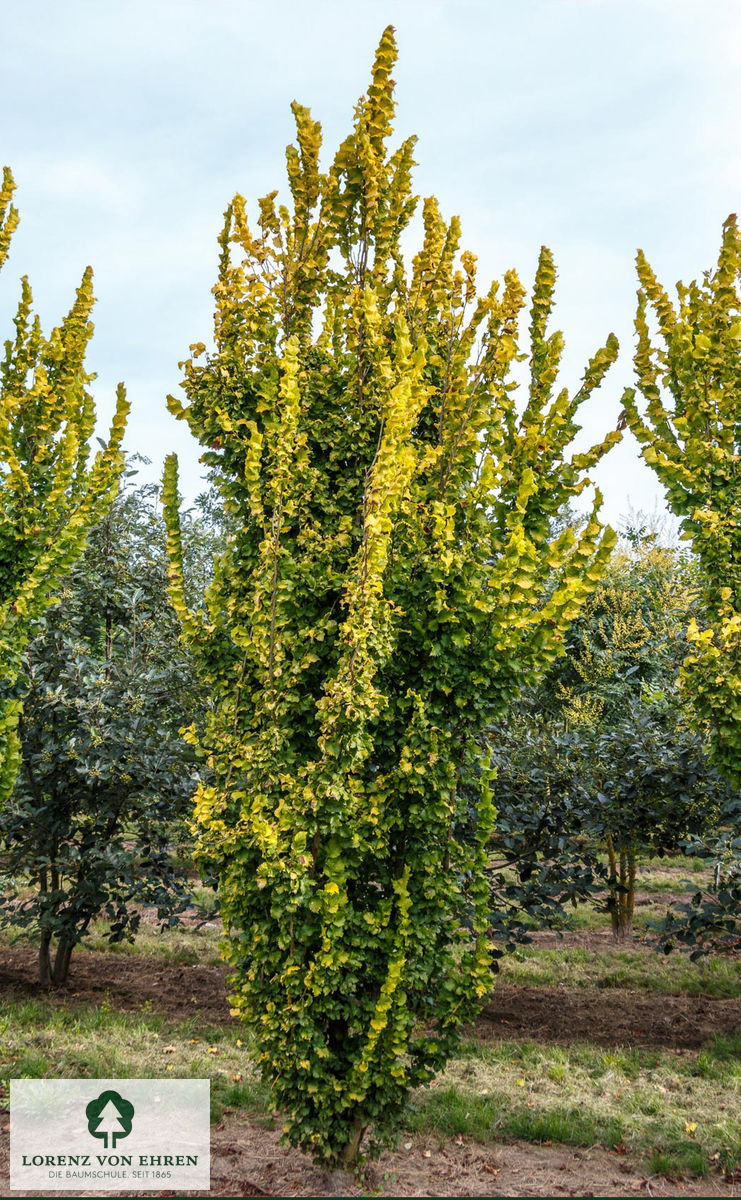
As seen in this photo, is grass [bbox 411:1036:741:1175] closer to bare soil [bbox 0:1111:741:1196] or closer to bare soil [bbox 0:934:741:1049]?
bare soil [bbox 0:1111:741:1196]

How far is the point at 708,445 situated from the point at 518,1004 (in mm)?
4284

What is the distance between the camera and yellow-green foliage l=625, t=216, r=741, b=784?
4.38 metres

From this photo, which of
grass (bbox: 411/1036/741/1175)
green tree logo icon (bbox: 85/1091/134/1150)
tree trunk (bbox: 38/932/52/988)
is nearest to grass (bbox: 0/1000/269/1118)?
green tree logo icon (bbox: 85/1091/134/1150)

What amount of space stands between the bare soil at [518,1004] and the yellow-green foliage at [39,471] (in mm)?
2366

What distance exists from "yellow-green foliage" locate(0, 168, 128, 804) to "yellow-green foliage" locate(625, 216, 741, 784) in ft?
10.4

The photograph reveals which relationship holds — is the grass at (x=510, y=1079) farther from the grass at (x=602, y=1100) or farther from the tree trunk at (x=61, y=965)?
the tree trunk at (x=61, y=965)

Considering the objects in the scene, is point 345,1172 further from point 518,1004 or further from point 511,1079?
point 518,1004

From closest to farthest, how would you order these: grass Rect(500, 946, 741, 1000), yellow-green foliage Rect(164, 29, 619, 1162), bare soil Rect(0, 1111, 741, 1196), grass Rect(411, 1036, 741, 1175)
Answer: yellow-green foliage Rect(164, 29, 619, 1162), bare soil Rect(0, 1111, 741, 1196), grass Rect(411, 1036, 741, 1175), grass Rect(500, 946, 741, 1000)

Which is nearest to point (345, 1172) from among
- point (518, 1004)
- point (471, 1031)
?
point (471, 1031)

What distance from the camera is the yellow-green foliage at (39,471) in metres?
4.71

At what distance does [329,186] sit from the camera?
355cm

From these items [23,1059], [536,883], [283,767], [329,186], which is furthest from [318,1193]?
[329,186]

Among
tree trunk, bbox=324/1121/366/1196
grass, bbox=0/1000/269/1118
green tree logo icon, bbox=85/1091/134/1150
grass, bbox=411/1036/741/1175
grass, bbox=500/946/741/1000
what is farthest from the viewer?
grass, bbox=500/946/741/1000

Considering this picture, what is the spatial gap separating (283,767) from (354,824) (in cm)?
32
